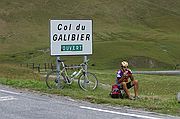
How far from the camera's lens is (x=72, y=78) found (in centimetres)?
1942

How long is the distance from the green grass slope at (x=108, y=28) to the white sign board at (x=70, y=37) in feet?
183

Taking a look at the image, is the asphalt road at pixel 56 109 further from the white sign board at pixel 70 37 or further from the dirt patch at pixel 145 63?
the dirt patch at pixel 145 63

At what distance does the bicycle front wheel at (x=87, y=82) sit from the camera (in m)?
19.1

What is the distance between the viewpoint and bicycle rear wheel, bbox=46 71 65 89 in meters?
18.6

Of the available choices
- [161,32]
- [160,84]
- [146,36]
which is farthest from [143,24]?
[160,84]

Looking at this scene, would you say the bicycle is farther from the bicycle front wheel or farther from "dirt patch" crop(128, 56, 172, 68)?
"dirt patch" crop(128, 56, 172, 68)

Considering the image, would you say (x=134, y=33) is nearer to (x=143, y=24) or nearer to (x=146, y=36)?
(x=146, y=36)

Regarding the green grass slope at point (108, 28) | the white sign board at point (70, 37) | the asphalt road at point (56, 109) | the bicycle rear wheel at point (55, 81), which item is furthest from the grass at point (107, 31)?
the asphalt road at point (56, 109)

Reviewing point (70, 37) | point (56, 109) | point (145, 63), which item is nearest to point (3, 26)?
point (145, 63)

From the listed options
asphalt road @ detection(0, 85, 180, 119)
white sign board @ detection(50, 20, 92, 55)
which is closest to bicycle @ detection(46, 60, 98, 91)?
white sign board @ detection(50, 20, 92, 55)

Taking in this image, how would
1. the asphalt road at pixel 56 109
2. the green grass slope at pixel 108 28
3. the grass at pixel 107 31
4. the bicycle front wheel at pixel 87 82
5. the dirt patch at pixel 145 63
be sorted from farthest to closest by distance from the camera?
1. the green grass slope at pixel 108 28
2. the grass at pixel 107 31
3. the dirt patch at pixel 145 63
4. the bicycle front wheel at pixel 87 82
5. the asphalt road at pixel 56 109

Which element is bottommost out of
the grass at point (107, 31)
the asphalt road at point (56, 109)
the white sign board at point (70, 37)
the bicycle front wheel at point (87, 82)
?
the asphalt road at point (56, 109)

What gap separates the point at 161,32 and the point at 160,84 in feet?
351

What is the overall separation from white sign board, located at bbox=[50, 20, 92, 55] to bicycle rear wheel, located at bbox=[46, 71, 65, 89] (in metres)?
1.19
